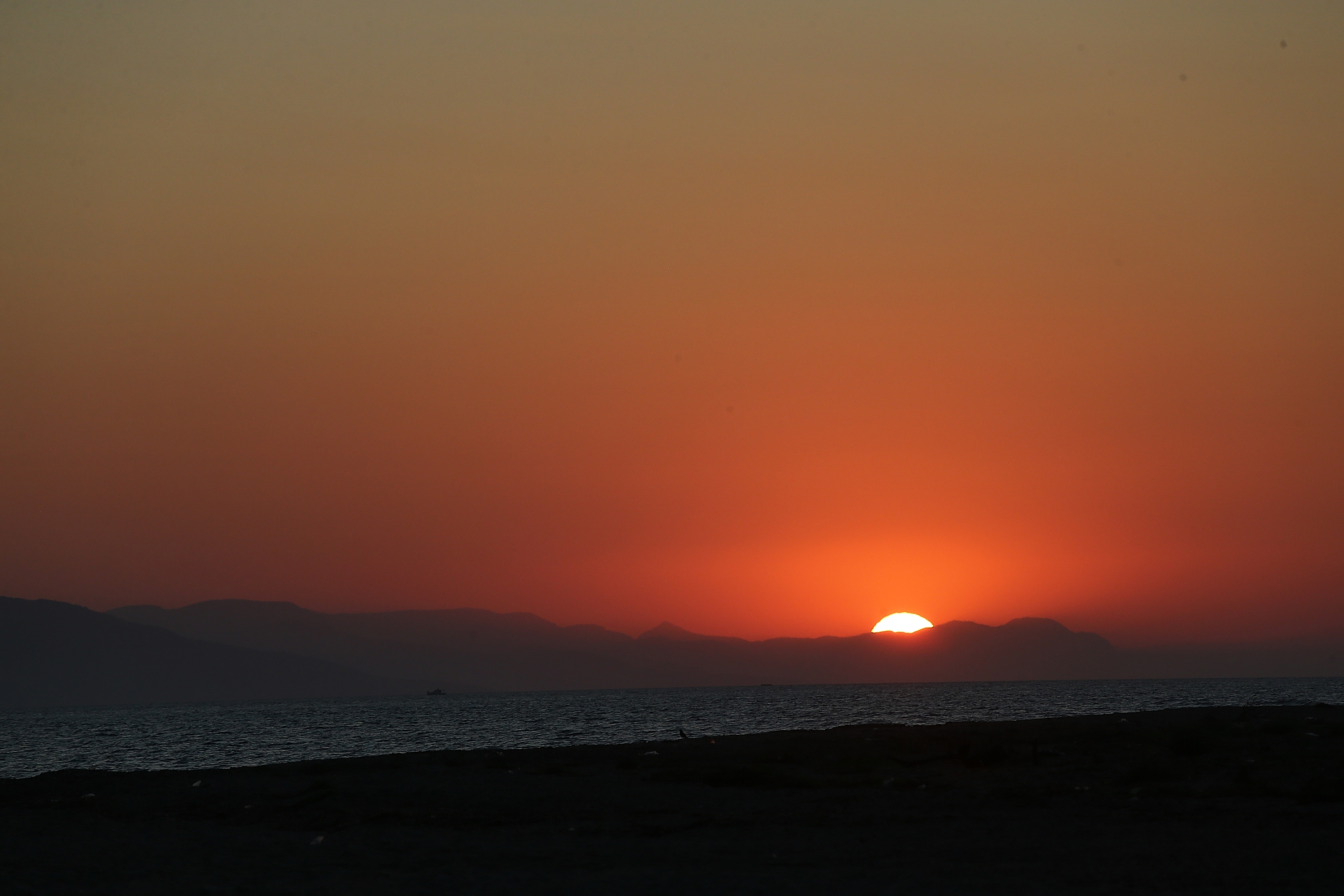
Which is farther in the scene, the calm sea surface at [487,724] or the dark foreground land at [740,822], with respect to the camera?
the calm sea surface at [487,724]

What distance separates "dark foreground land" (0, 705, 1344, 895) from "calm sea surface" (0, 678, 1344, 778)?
2678 centimetres

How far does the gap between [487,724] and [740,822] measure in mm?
77554

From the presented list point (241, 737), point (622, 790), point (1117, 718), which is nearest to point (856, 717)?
point (1117, 718)

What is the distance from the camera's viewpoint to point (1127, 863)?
17188 mm

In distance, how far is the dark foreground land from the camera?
17203 millimetres

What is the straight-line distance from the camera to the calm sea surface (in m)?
67.4

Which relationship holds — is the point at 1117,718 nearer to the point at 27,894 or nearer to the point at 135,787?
the point at 135,787

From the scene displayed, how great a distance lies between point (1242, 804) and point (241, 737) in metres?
82.3

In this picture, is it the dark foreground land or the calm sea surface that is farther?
the calm sea surface

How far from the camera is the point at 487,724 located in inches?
3819

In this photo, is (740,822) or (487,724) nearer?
(740,822)

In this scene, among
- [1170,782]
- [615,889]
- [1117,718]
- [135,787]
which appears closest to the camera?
[615,889]

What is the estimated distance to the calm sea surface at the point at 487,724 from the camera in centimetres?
6738

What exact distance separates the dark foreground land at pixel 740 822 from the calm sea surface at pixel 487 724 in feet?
87.9
